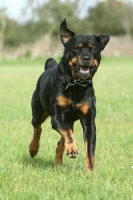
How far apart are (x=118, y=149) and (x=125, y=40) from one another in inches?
2474

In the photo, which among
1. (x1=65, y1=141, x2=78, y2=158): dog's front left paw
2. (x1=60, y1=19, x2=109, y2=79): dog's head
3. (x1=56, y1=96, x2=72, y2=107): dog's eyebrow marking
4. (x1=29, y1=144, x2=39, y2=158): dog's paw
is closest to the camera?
(x1=65, y1=141, x2=78, y2=158): dog's front left paw

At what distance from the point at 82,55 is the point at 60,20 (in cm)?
7047

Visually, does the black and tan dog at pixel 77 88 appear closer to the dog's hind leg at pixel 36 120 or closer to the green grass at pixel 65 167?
the green grass at pixel 65 167

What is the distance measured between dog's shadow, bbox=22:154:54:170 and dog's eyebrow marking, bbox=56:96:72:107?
80 cm

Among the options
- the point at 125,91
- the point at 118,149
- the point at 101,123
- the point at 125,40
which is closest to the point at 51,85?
the point at 118,149

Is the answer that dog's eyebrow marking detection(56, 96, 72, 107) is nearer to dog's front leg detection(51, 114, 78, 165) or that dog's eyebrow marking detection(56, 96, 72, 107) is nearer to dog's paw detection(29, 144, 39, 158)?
dog's front leg detection(51, 114, 78, 165)

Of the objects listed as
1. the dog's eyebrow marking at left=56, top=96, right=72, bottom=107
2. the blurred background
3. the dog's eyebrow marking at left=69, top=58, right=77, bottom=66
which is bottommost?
the dog's eyebrow marking at left=56, top=96, right=72, bottom=107

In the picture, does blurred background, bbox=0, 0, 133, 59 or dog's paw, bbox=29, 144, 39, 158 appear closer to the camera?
dog's paw, bbox=29, 144, 39, 158

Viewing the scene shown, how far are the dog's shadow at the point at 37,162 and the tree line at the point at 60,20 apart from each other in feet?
219

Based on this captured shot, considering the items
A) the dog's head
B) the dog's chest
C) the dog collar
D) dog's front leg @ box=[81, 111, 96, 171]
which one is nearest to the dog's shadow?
dog's front leg @ box=[81, 111, 96, 171]

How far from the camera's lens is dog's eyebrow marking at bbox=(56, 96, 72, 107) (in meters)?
5.74

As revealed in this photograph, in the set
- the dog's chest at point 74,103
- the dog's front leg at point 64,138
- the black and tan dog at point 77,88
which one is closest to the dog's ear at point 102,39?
the black and tan dog at point 77,88

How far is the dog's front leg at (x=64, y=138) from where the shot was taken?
16.9 feet

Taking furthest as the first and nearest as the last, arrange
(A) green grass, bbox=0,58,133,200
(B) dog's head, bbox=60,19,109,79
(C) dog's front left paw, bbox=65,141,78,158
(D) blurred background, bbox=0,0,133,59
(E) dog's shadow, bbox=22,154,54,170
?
(D) blurred background, bbox=0,0,133,59 < (E) dog's shadow, bbox=22,154,54,170 < (B) dog's head, bbox=60,19,109,79 < (C) dog's front left paw, bbox=65,141,78,158 < (A) green grass, bbox=0,58,133,200
